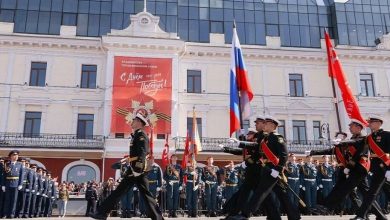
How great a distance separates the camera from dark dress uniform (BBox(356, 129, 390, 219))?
7.88m

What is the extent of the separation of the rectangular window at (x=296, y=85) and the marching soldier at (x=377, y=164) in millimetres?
21143

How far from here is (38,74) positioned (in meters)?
27.0

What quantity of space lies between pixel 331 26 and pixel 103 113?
756 inches

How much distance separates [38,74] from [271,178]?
910 inches

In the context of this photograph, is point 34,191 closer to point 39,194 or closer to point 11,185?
point 39,194

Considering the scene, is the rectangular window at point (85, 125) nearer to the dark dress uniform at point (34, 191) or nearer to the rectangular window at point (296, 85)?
the dark dress uniform at point (34, 191)

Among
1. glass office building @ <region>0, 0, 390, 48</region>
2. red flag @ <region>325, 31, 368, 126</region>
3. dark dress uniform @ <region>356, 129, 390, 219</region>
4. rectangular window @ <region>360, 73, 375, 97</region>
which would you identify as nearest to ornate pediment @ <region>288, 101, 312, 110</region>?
rectangular window @ <region>360, 73, 375, 97</region>

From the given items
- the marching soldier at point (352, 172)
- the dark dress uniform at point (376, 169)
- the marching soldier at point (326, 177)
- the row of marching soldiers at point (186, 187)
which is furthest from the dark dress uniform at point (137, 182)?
the marching soldier at point (326, 177)

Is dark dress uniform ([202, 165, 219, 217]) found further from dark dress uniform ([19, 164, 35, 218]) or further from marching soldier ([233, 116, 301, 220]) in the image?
marching soldier ([233, 116, 301, 220])

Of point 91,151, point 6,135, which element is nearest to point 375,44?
point 91,151

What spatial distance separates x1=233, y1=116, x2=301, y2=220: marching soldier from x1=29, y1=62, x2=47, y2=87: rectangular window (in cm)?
2238

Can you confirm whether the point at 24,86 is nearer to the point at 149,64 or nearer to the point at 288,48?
the point at 149,64

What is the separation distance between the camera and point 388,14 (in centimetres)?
3275

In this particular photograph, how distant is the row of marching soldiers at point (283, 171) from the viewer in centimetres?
757
